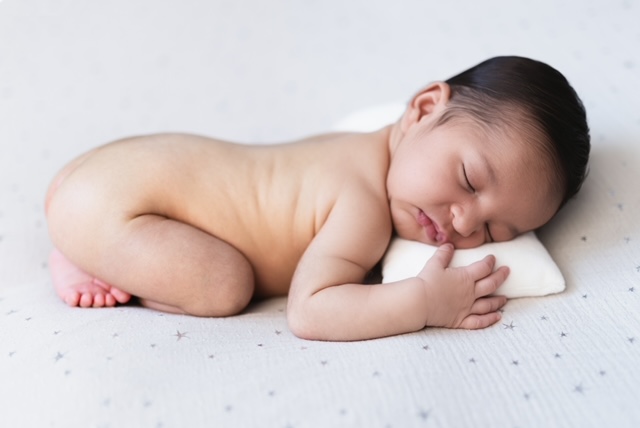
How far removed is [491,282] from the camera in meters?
1.31

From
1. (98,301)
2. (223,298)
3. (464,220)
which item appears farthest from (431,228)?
(98,301)

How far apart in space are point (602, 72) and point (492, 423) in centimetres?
111

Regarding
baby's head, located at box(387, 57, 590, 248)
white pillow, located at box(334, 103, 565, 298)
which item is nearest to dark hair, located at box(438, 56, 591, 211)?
baby's head, located at box(387, 57, 590, 248)

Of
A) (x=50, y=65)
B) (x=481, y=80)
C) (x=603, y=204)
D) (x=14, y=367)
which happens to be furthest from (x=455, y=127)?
(x=50, y=65)

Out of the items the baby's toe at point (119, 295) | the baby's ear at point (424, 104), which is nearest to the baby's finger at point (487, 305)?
the baby's ear at point (424, 104)

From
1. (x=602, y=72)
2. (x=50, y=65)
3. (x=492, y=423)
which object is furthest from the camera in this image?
(x=50, y=65)

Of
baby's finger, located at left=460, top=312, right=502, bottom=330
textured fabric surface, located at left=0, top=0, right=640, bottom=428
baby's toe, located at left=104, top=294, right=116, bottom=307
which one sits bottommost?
baby's toe, located at left=104, top=294, right=116, bottom=307

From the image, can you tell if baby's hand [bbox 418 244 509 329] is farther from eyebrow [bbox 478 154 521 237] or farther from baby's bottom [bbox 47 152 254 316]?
baby's bottom [bbox 47 152 254 316]

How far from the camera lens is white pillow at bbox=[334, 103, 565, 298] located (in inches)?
53.1

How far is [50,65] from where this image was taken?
214cm

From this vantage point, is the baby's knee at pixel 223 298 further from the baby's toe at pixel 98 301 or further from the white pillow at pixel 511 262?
the white pillow at pixel 511 262

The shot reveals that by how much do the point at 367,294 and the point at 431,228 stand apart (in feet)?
0.73

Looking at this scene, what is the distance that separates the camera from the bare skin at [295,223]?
4.17 ft

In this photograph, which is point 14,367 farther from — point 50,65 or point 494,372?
point 50,65
